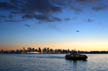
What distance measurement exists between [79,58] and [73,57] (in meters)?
5.58

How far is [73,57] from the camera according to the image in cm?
15175

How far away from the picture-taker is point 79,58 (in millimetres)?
147500
